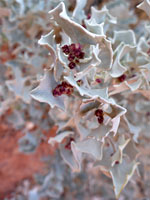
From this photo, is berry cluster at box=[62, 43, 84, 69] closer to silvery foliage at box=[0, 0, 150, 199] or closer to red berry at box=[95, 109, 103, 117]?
silvery foliage at box=[0, 0, 150, 199]

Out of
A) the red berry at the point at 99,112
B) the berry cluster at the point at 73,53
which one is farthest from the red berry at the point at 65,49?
the red berry at the point at 99,112

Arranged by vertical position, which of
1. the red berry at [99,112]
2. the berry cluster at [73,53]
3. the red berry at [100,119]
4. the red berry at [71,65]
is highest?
the berry cluster at [73,53]

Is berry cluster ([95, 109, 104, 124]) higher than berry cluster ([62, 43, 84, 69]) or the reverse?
the reverse

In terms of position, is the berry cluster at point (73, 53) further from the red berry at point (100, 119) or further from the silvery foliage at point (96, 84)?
the red berry at point (100, 119)

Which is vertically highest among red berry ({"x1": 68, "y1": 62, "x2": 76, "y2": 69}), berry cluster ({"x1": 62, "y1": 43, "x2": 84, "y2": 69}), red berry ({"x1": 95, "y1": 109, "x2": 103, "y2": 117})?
berry cluster ({"x1": 62, "y1": 43, "x2": 84, "y2": 69})

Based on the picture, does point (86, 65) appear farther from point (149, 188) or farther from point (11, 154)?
point (11, 154)

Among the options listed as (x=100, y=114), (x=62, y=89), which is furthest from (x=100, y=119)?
(x=62, y=89)

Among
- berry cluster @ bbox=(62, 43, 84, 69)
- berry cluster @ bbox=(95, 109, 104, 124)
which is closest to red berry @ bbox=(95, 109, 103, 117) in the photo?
berry cluster @ bbox=(95, 109, 104, 124)

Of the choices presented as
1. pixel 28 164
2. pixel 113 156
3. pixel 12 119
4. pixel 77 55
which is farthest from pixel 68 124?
pixel 28 164
